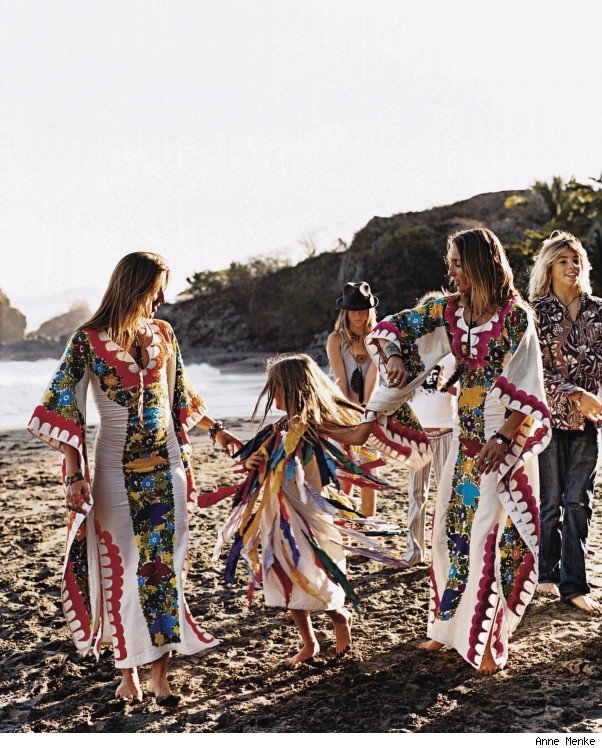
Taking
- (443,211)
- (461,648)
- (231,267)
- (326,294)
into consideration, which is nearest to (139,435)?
(461,648)

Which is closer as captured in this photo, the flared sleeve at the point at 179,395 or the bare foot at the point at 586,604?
the flared sleeve at the point at 179,395

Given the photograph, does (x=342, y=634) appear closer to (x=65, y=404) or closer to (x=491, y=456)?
(x=491, y=456)

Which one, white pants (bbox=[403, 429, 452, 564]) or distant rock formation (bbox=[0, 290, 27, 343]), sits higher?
distant rock formation (bbox=[0, 290, 27, 343])

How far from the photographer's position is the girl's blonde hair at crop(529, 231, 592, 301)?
5.26 meters

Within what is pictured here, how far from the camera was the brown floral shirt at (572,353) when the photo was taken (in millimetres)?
5207

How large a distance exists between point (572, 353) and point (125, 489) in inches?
104

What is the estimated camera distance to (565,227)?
29984 mm

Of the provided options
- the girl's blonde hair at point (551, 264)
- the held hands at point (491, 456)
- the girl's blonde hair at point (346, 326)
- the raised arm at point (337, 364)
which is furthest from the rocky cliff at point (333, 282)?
the held hands at point (491, 456)

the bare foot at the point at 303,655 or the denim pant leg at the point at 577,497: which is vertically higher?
the denim pant leg at the point at 577,497

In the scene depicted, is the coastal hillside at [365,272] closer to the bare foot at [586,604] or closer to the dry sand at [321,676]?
the bare foot at [586,604]

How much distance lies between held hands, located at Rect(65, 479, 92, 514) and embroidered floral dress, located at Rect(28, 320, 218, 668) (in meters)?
0.04

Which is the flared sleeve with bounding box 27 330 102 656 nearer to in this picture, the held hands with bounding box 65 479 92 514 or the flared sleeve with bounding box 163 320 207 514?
the held hands with bounding box 65 479 92 514

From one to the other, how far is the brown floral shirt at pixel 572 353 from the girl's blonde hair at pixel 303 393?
1450 mm

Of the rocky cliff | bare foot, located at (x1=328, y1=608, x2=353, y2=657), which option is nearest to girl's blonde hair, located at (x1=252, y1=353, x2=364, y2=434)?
bare foot, located at (x1=328, y1=608, x2=353, y2=657)
